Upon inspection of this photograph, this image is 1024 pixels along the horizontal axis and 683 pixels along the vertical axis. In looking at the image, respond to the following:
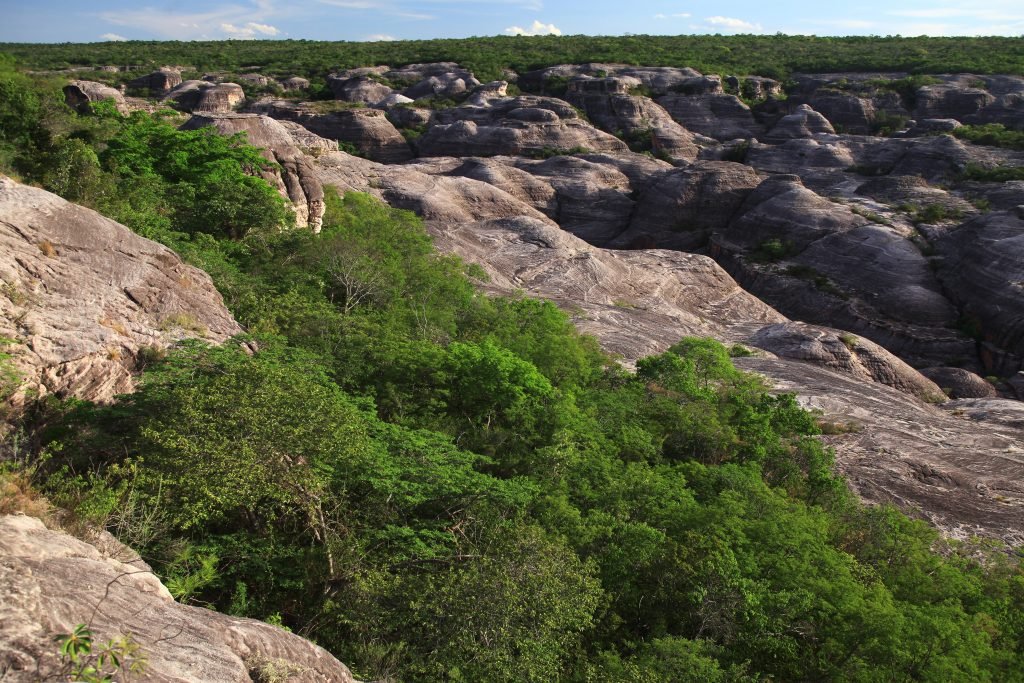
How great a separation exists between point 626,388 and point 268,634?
44.3ft

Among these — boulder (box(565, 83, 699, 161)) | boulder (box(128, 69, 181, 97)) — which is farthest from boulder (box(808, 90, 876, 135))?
boulder (box(128, 69, 181, 97))

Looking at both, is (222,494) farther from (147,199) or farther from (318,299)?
(147,199)

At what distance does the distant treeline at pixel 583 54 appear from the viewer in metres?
84.8

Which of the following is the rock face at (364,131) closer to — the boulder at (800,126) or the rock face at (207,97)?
the rock face at (207,97)

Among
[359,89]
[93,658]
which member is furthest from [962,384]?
[359,89]

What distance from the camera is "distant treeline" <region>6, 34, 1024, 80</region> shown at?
84.8 metres

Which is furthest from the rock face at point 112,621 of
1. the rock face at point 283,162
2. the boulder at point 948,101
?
the boulder at point 948,101

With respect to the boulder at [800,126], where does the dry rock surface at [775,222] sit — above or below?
below

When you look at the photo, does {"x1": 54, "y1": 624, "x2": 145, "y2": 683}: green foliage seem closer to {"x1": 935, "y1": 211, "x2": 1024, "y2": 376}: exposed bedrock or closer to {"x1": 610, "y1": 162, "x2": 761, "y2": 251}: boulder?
{"x1": 935, "y1": 211, "x2": 1024, "y2": 376}: exposed bedrock

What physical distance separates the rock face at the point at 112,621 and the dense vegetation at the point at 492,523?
61.8 inches

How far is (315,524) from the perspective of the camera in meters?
11.1

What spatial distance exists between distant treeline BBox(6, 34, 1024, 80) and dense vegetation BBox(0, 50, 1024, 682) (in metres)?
75.0

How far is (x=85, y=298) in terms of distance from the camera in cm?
1316

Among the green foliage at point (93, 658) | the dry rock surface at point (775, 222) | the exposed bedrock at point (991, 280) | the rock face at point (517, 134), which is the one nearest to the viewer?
the green foliage at point (93, 658)
